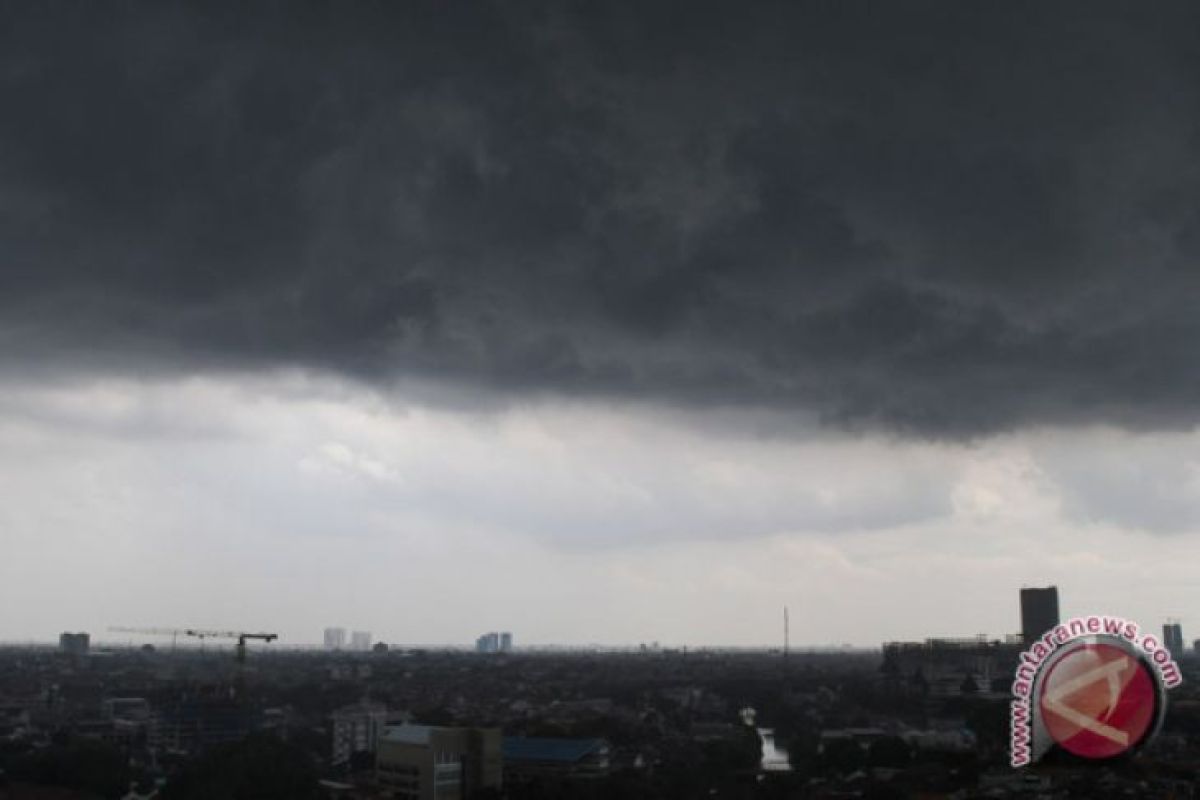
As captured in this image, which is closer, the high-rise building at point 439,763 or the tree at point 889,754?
the high-rise building at point 439,763

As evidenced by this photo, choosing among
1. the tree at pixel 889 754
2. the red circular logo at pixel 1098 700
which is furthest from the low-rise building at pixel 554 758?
the red circular logo at pixel 1098 700

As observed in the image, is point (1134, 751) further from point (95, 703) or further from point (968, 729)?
point (95, 703)

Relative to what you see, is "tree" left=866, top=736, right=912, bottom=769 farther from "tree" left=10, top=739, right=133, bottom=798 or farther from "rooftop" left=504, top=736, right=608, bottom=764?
"tree" left=10, top=739, right=133, bottom=798

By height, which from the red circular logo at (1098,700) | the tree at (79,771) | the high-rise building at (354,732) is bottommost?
the high-rise building at (354,732)

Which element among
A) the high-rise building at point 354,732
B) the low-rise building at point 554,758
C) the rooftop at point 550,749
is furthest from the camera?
the high-rise building at point 354,732

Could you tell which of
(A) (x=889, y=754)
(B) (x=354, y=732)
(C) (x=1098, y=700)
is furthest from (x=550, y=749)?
(C) (x=1098, y=700)

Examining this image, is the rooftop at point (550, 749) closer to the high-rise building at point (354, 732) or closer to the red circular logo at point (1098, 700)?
the high-rise building at point (354, 732)

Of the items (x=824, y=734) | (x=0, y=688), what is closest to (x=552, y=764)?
(x=824, y=734)

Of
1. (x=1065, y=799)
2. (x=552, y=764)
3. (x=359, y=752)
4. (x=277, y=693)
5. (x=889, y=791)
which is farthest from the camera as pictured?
(x=277, y=693)
